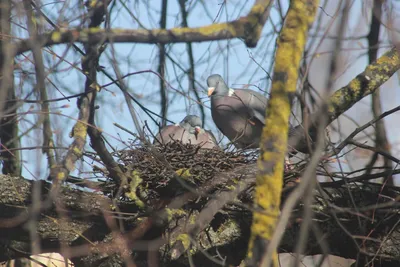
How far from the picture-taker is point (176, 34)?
2990 millimetres

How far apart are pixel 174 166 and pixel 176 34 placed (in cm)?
153

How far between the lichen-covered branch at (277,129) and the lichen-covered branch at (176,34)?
27 centimetres

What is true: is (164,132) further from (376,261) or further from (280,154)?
(280,154)

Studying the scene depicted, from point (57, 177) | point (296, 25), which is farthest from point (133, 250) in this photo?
point (296, 25)

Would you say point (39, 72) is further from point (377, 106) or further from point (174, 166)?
point (377, 106)

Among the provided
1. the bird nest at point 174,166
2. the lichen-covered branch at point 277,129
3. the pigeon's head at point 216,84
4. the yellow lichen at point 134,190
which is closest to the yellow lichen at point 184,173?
the bird nest at point 174,166

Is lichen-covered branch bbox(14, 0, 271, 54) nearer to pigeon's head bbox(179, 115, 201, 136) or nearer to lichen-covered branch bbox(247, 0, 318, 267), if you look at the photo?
lichen-covered branch bbox(247, 0, 318, 267)

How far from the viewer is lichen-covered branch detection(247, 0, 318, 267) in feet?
8.91

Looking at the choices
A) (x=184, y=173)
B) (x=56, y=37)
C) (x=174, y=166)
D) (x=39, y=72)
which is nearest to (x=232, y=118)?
(x=174, y=166)

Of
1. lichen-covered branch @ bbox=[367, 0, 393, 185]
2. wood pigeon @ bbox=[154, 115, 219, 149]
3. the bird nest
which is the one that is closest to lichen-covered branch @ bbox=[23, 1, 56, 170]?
the bird nest

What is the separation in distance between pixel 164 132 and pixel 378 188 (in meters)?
2.28

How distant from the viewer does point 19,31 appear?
12.1 ft

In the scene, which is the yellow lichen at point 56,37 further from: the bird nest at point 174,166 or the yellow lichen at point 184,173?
the yellow lichen at point 184,173

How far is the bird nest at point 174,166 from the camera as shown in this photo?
401 cm
